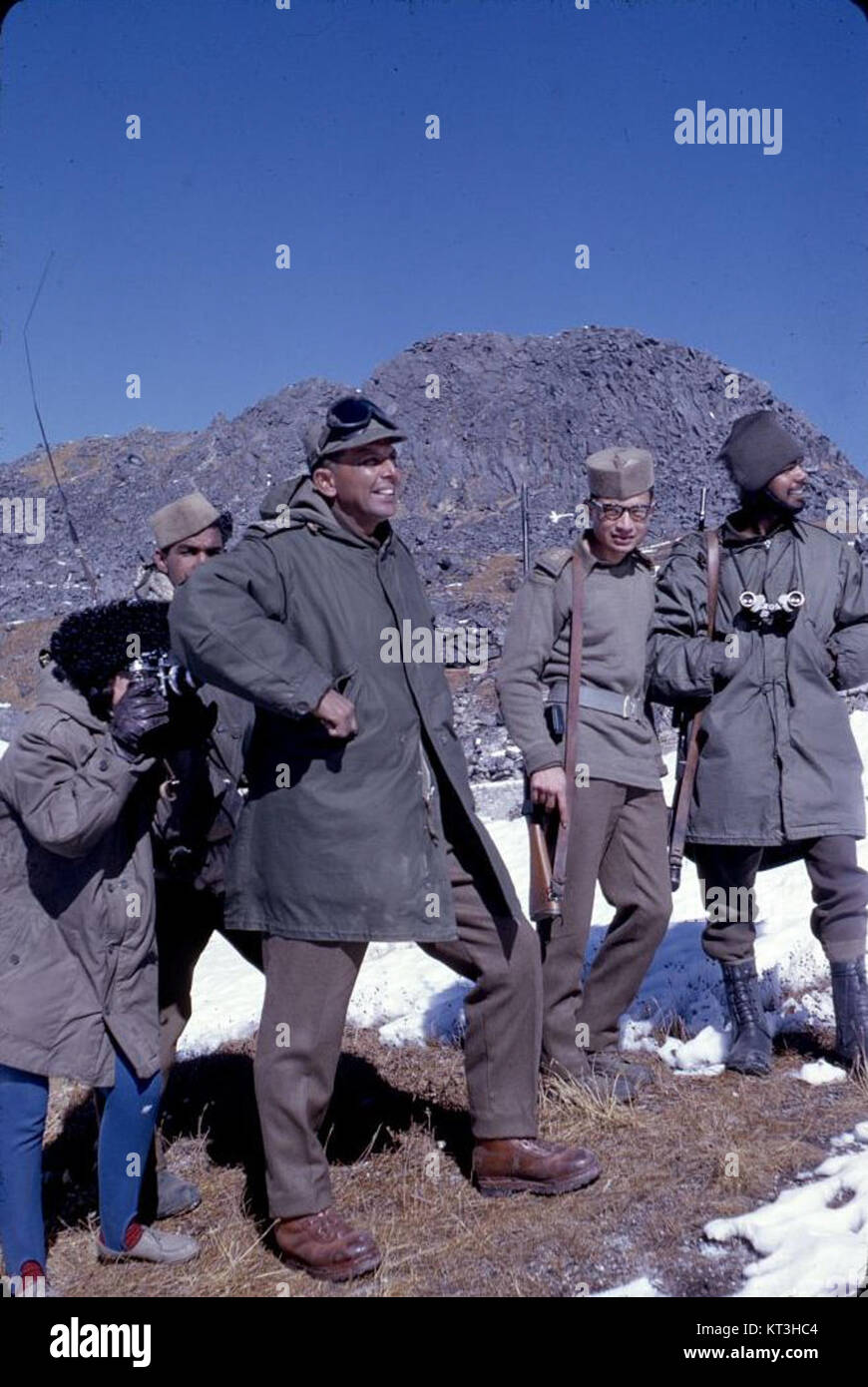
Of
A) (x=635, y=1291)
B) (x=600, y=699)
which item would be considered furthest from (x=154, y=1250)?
(x=600, y=699)

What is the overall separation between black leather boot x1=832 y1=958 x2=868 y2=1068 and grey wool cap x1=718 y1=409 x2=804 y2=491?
1.92 metres

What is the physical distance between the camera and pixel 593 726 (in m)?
5.09

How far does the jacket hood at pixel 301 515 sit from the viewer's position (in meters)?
4.05

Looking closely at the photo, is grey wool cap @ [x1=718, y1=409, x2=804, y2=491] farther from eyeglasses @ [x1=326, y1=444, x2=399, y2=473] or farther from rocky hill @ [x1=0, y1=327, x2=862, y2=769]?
rocky hill @ [x1=0, y1=327, x2=862, y2=769]

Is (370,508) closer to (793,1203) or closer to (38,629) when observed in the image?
(793,1203)

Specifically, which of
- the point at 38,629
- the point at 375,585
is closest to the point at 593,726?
the point at 375,585

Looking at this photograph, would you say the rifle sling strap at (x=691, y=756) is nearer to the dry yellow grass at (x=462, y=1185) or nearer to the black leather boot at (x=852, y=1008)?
the black leather boot at (x=852, y=1008)

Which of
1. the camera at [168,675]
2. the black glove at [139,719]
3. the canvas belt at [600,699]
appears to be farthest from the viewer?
the canvas belt at [600,699]

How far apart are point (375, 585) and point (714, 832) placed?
1.94 meters

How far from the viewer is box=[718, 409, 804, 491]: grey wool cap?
198 inches

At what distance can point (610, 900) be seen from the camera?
5227mm

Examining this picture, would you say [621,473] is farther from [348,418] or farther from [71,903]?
[71,903]

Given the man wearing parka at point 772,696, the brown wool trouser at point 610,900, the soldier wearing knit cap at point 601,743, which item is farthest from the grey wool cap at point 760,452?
the brown wool trouser at point 610,900

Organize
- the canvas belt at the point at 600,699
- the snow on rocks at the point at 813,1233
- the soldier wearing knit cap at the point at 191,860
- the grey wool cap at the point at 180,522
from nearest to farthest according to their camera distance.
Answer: the snow on rocks at the point at 813,1233 → the soldier wearing knit cap at the point at 191,860 → the grey wool cap at the point at 180,522 → the canvas belt at the point at 600,699
